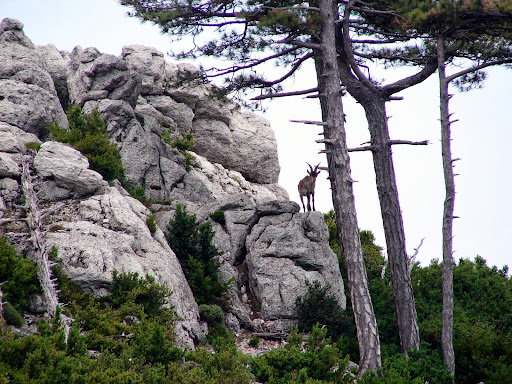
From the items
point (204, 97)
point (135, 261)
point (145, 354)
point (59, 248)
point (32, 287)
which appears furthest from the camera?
point (204, 97)

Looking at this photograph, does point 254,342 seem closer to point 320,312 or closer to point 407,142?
point 320,312

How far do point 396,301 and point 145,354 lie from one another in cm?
836

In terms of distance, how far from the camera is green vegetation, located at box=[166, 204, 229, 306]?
15.3m

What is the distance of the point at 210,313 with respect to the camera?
14.4 m

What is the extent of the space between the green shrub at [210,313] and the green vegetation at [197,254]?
0.68 m

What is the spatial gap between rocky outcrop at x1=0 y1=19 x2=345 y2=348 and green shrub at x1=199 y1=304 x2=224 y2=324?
0.44m

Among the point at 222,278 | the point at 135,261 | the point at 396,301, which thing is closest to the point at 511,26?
the point at 396,301

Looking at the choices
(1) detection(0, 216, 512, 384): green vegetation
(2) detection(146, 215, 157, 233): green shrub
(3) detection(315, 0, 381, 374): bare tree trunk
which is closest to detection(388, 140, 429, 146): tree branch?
(3) detection(315, 0, 381, 374): bare tree trunk

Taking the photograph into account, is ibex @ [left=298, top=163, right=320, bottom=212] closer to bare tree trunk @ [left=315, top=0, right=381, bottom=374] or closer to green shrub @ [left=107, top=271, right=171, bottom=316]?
bare tree trunk @ [left=315, top=0, right=381, bottom=374]

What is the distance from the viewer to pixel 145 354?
9438mm


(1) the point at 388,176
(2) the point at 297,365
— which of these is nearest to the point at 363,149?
(1) the point at 388,176

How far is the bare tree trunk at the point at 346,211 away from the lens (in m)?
13.0

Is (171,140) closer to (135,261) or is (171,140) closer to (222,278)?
(222,278)

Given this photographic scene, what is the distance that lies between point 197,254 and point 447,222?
746cm
